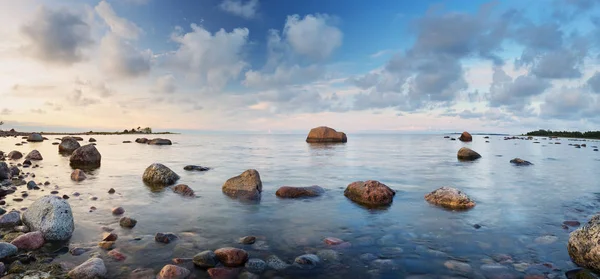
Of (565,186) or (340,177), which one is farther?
(340,177)

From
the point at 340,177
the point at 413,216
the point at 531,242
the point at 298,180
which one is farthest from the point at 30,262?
the point at 340,177

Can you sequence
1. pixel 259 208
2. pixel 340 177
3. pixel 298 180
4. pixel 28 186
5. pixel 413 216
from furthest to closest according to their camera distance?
1. pixel 340 177
2. pixel 298 180
3. pixel 28 186
4. pixel 259 208
5. pixel 413 216

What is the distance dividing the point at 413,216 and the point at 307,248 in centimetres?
478

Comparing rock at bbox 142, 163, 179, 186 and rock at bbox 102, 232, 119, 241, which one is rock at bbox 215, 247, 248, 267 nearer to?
rock at bbox 102, 232, 119, 241

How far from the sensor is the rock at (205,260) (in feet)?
22.4

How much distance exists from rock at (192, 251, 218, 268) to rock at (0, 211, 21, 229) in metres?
5.81

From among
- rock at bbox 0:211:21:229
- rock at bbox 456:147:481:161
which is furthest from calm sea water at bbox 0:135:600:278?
rock at bbox 456:147:481:161

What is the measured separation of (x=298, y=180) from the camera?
19.9 meters

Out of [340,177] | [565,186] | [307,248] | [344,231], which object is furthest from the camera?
[340,177]

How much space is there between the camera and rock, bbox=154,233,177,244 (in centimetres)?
826

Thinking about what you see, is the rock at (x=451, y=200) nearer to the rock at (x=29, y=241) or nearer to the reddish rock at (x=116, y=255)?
the reddish rock at (x=116, y=255)

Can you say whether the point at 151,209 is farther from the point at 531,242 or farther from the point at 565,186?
the point at 565,186

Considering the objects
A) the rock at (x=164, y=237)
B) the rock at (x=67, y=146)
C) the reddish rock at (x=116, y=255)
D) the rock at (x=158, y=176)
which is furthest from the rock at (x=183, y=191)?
the rock at (x=67, y=146)

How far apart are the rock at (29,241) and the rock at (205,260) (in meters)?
3.76
